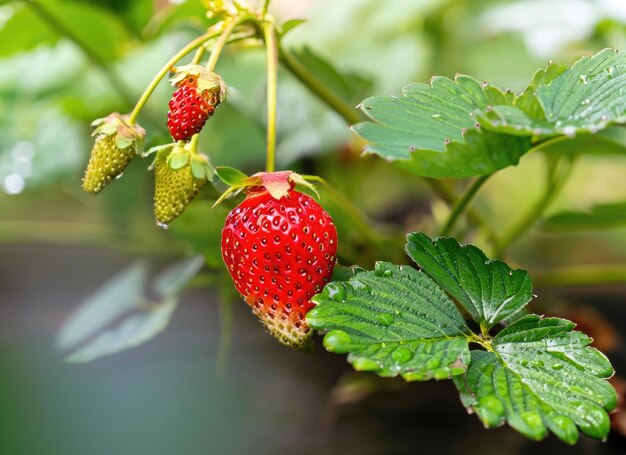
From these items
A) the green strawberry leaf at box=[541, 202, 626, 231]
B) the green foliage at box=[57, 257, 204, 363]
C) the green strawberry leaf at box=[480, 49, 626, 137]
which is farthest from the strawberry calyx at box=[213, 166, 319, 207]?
the green strawberry leaf at box=[541, 202, 626, 231]

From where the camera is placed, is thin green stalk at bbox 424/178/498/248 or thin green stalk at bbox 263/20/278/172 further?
thin green stalk at bbox 424/178/498/248

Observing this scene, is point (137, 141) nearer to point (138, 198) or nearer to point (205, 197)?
point (205, 197)

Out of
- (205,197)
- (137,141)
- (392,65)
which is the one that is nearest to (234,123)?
(392,65)

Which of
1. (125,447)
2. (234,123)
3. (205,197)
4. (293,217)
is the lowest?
(125,447)

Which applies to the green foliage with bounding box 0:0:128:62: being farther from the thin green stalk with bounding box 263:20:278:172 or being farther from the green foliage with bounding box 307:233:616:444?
the green foliage with bounding box 307:233:616:444

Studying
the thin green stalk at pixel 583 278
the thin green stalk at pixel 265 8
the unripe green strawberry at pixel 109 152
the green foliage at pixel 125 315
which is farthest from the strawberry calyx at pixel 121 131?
the thin green stalk at pixel 583 278
